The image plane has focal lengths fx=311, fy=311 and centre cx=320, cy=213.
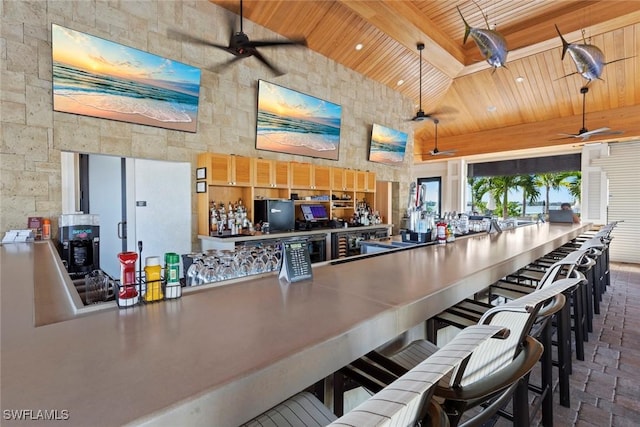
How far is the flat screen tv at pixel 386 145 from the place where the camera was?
7.36m

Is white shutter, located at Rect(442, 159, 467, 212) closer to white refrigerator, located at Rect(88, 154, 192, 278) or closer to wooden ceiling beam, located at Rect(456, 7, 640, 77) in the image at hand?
wooden ceiling beam, located at Rect(456, 7, 640, 77)

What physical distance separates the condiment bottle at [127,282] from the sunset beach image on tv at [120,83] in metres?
3.43

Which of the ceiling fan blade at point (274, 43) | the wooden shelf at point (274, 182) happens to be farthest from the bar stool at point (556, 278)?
the wooden shelf at point (274, 182)

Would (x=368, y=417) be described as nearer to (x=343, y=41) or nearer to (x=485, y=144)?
(x=343, y=41)

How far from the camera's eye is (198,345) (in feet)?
2.78

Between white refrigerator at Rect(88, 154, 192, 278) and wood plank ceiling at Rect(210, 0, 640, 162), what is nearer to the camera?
white refrigerator at Rect(88, 154, 192, 278)

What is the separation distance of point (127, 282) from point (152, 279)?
0.08 metres

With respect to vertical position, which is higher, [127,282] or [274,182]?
[274,182]

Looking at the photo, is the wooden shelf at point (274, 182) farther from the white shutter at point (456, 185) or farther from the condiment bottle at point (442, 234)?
the white shutter at point (456, 185)

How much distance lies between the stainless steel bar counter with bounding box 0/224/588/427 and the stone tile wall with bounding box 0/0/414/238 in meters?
2.40

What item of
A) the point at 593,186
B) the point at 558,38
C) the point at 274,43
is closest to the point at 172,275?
the point at 274,43

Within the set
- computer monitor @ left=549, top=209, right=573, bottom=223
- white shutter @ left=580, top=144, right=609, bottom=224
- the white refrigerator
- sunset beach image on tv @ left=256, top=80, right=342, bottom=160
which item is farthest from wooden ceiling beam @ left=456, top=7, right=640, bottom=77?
the white refrigerator

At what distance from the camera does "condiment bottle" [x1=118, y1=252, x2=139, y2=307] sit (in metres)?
1.14

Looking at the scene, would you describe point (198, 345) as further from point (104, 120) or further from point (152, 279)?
point (104, 120)
